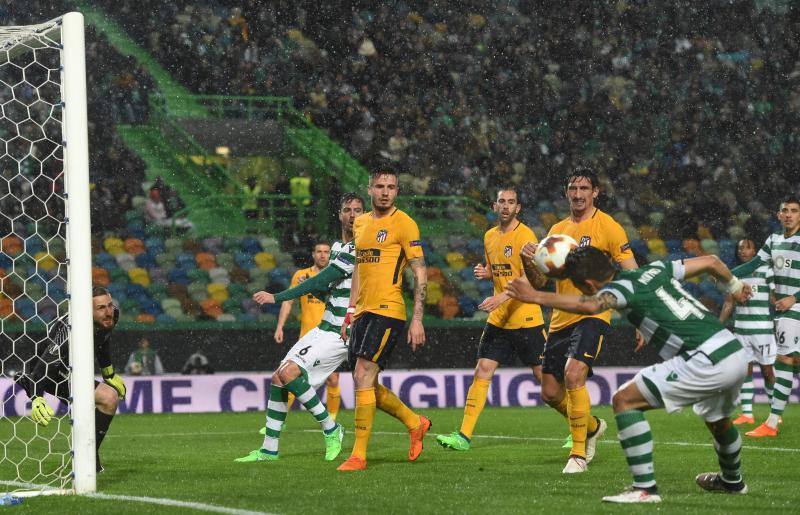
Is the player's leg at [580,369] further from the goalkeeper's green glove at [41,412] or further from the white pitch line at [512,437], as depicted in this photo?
the goalkeeper's green glove at [41,412]

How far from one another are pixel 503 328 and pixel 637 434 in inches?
136

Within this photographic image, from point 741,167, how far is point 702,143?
0.80m

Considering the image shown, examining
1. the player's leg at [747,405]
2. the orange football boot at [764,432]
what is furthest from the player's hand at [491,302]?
→ the player's leg at [747,405]

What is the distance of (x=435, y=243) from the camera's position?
1883 centimetres

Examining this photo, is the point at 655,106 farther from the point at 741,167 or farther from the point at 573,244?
the point at 573,244

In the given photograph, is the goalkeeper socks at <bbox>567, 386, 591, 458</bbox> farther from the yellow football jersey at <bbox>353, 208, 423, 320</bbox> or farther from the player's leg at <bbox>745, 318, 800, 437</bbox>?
the player's leg at <bbox>745, 318, 800, 437</bbox>

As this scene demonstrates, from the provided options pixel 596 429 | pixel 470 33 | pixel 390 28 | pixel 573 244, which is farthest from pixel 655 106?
pixel 573 244

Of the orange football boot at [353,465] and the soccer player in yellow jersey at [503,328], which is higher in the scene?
the soccer player in yellow jersey at [503,328]

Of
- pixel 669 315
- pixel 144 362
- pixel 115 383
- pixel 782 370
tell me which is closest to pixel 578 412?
pixel 669 315

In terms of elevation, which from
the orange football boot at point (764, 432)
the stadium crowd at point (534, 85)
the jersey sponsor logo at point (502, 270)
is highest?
the stadium crowd at point (534, 85)

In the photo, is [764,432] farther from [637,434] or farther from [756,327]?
[637,434]

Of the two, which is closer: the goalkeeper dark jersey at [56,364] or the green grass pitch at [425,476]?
the green grass pitch at [425,476]

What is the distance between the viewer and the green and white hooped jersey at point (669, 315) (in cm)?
539

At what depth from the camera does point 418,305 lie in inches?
291
